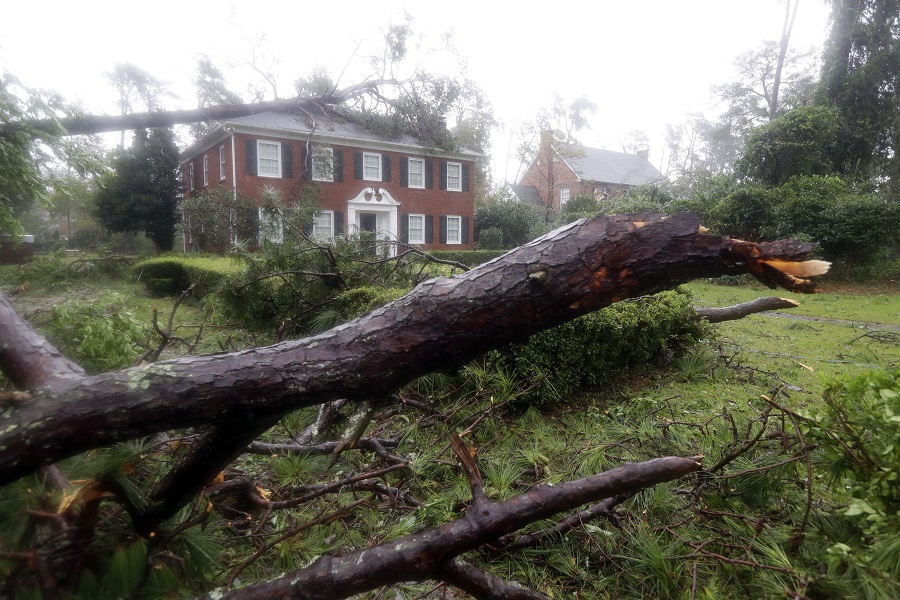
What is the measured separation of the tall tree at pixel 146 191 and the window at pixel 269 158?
6103 millimetres

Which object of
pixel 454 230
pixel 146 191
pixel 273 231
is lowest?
pixel 273 231

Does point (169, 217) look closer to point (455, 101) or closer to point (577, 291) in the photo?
point (455, 101)

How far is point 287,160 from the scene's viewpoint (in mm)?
19188

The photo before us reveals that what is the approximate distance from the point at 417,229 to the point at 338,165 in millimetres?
4658

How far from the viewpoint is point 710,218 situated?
1530 centimetres

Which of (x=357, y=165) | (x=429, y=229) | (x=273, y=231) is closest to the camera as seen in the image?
(x=273, y=231)

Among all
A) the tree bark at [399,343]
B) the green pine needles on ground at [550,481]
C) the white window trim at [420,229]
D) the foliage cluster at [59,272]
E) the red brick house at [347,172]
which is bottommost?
the green pine needles on ground at [550,481]

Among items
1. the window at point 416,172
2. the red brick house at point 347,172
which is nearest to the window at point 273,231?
the red brick house at point 347,172

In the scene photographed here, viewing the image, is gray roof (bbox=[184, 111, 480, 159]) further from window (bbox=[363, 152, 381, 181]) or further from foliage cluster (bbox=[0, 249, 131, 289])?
foliage cluster (bbox=[0, 249, 131, 289])

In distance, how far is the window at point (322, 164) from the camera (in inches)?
749

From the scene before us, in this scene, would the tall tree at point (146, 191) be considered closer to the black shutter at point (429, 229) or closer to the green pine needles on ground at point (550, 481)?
the black shutter at point (429, 229)

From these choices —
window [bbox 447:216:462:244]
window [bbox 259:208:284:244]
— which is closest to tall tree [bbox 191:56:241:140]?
window [bbox 447:216:462:244]

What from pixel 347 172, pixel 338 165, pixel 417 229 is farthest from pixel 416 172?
pixel 338 165

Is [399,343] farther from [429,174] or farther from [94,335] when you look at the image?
[429,174]
